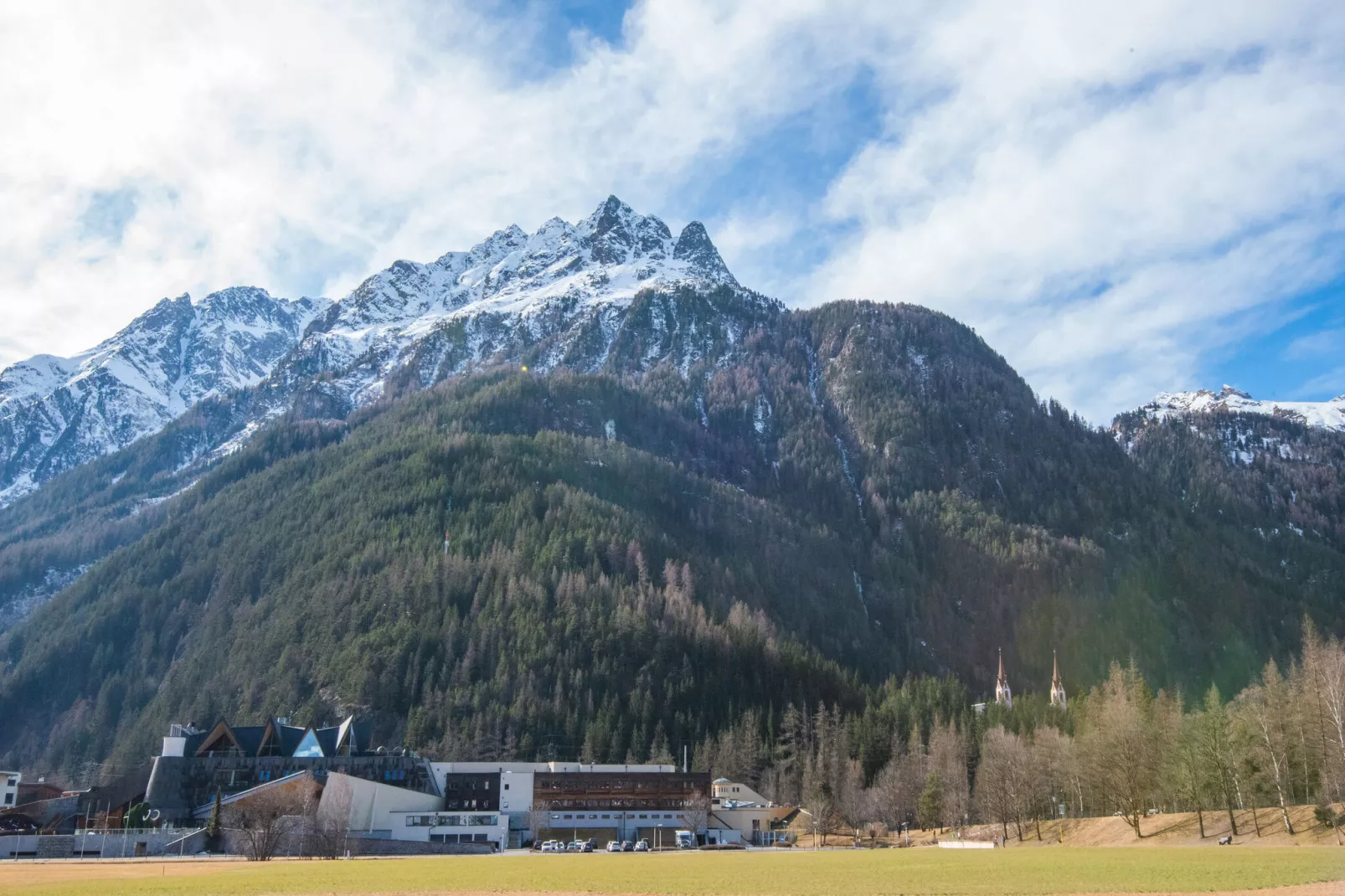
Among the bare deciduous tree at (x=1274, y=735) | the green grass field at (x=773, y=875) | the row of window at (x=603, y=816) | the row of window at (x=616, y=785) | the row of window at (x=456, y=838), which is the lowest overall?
the row of window at (x=456, y=838)

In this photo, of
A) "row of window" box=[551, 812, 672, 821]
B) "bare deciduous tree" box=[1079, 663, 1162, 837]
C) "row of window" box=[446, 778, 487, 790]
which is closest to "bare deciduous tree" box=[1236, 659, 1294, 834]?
"bare deciduous tree" box=[1079, 663, 1162, 837]

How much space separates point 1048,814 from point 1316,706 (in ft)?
142

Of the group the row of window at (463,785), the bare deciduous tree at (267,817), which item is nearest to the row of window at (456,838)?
the bare deciduous tree at (267,817)

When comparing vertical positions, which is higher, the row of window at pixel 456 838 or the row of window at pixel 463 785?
the row of window at pixel 463 785

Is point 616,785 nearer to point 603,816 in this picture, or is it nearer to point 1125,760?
point 603,816

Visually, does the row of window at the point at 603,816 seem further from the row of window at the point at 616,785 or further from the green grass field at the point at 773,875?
the green grass field at the point at 773,875

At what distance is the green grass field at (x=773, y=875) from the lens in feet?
140

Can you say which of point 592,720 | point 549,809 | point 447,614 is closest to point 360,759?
point 549,809

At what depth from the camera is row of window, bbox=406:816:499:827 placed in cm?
11169

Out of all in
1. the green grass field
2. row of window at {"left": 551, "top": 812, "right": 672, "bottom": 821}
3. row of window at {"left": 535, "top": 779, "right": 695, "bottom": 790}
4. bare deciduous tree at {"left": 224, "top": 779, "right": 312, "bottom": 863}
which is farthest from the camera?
row of window at {"left": 535, "top": 779, "right": 695, "bottom": 790}

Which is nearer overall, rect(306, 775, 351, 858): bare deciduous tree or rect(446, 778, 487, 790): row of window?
rect(306, 775, 351, 858): bare deciduous tree

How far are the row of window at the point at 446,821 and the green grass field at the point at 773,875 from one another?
4213 centimetres

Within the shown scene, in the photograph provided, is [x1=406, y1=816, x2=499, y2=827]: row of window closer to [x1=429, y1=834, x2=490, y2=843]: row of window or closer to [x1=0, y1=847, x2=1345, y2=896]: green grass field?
[x1=429, y1=834, x2=490, y2=843]: row of window

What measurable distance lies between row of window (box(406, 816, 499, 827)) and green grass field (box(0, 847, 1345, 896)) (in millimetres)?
42132
